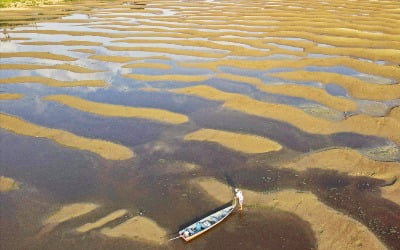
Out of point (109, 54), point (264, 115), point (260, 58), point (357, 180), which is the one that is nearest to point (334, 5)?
point (260, 58)

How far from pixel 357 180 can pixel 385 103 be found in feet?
29.4

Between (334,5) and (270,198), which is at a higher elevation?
(334,5)

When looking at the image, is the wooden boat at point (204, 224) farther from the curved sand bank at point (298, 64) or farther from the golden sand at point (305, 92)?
the curved sand bank at point (298, 64)

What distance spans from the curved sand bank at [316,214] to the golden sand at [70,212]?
4.10 metres

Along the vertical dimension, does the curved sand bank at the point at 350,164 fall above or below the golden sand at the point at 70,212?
above

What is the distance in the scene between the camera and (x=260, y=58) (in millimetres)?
31484

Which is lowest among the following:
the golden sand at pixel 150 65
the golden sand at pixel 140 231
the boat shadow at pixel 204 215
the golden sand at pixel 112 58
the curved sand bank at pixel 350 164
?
the golden sand at pixel 140 231

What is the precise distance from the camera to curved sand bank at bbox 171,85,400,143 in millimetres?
19562

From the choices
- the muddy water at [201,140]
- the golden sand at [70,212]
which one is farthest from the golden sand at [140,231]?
the golden sand at [70,212]

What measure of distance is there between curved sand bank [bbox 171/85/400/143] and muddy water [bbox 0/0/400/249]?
0.10 meters

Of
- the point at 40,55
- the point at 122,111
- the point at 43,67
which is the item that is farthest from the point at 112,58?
the point at 122,111

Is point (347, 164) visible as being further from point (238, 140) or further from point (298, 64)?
point (298, 64)

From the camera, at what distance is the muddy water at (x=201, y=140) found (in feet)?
44.3

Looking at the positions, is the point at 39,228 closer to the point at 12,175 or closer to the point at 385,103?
the point at 12,175
